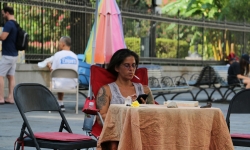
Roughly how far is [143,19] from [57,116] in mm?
10433

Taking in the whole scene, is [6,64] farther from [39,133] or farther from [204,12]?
[204,12]

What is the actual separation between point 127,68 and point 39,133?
1.25 meters

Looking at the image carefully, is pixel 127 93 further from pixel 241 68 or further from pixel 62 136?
pixel 241 68

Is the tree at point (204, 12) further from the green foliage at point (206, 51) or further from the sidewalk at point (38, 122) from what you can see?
the sidewalk at point (38, 122)

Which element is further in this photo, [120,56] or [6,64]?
[6,64]

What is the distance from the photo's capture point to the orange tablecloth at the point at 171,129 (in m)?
6.09

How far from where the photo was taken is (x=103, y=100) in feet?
24.1

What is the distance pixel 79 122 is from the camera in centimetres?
1218

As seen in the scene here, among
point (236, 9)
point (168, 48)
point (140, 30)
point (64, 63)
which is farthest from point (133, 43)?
point (64, 63)

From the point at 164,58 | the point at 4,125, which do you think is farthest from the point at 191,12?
→ the point at 4,125

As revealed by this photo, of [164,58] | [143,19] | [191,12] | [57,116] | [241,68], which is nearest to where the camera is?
[57,116]

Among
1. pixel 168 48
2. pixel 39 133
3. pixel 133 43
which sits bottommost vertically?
pixel 39 133

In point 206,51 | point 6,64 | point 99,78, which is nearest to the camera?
point 99,78

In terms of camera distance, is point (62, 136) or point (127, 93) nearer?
point (62, 136)
